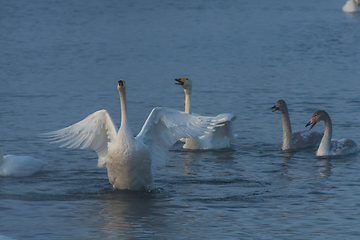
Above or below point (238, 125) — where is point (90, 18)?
above

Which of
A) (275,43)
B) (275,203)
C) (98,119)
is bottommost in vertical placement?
(275,203)

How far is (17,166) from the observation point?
1067 cm

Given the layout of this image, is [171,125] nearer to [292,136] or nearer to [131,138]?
[131,138]

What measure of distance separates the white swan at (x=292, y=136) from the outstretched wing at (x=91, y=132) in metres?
4.23

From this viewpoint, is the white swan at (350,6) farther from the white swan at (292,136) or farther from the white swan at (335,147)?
the white swan at (335,147)

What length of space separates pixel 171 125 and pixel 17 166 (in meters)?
2.75

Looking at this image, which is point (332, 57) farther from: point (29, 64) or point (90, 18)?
point (90, 18)

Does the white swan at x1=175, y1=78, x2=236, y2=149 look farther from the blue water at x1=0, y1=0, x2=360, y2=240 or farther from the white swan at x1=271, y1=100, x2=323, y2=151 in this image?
the white swan at x1=271, y1=100, x2=323, y2=151

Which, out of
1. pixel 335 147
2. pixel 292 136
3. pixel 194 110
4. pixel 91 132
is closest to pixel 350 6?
pixel 194 110

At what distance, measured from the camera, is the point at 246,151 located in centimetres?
1280

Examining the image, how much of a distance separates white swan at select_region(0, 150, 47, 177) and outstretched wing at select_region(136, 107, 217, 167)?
2.13m

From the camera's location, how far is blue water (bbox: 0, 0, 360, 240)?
8.63 metres

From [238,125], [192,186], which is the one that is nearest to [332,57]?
[238,125]

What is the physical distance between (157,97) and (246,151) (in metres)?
5.88
